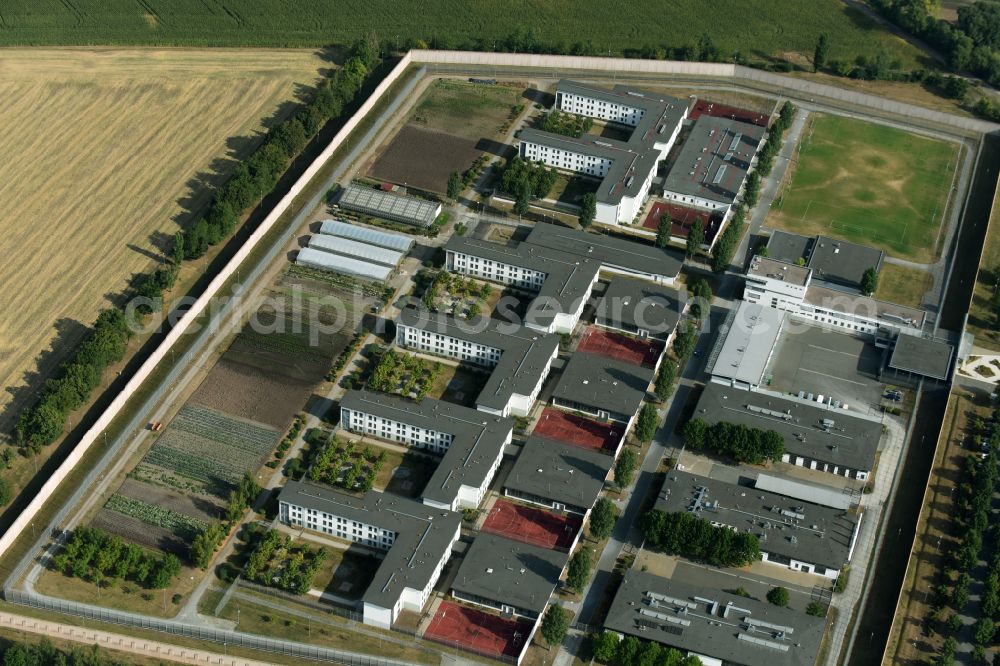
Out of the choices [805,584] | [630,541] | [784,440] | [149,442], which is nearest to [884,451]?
[784,440]

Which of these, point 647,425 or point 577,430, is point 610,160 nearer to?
Result: point 577,430

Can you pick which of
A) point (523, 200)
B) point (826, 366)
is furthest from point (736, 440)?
point (523, 200)

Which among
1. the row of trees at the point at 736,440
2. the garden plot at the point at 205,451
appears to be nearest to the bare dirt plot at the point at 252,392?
the garden plot at the point at 205,451

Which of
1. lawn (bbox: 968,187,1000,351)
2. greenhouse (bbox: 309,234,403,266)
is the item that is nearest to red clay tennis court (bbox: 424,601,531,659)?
greenhouse (bbox: 309,234,403,266)

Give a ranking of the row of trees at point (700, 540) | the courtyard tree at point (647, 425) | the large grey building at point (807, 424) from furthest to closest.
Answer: the courtyard tree at point (647, 425), the large grey building at point (807, 424), the row of trees at point (700, 540)

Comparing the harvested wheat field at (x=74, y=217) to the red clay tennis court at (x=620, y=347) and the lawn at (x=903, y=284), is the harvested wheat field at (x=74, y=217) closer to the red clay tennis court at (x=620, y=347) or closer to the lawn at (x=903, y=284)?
the red clay tennis court at (x=620, y=347)
